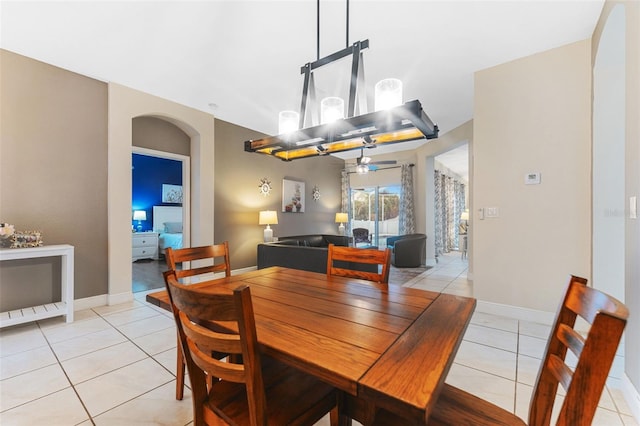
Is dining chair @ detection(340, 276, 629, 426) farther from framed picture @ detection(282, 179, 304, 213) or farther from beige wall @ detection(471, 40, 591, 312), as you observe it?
framed picture @ detection(282, 179, 304, 213)

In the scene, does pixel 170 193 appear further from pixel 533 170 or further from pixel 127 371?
pixel 533 170

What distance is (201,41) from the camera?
280 centimetres

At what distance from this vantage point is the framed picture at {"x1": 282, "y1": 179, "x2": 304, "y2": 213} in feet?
20.3

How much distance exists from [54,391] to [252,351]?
196cm

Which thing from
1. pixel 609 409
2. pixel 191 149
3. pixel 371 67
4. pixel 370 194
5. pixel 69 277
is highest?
pixel 371 67

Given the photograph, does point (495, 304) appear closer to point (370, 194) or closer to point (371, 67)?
point (371, 67)

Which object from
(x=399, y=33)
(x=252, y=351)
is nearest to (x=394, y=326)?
(x=252, y=351)

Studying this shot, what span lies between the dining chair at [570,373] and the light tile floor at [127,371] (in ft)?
2.94

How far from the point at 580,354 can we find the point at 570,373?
22 cm

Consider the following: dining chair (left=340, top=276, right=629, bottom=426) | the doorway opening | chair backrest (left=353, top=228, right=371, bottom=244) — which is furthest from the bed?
dining chair (left=340, top=276, right=629, bottom=426)

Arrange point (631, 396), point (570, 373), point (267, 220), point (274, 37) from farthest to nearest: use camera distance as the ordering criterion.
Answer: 1. point (267, 220)
2. point (274, 37)
3. point (631, 396)
4. point (570, 373)

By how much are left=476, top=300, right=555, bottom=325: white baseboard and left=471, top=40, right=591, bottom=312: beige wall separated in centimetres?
5

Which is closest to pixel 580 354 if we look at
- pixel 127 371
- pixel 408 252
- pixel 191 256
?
pixel 191 256

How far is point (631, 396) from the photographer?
1.62 meters
